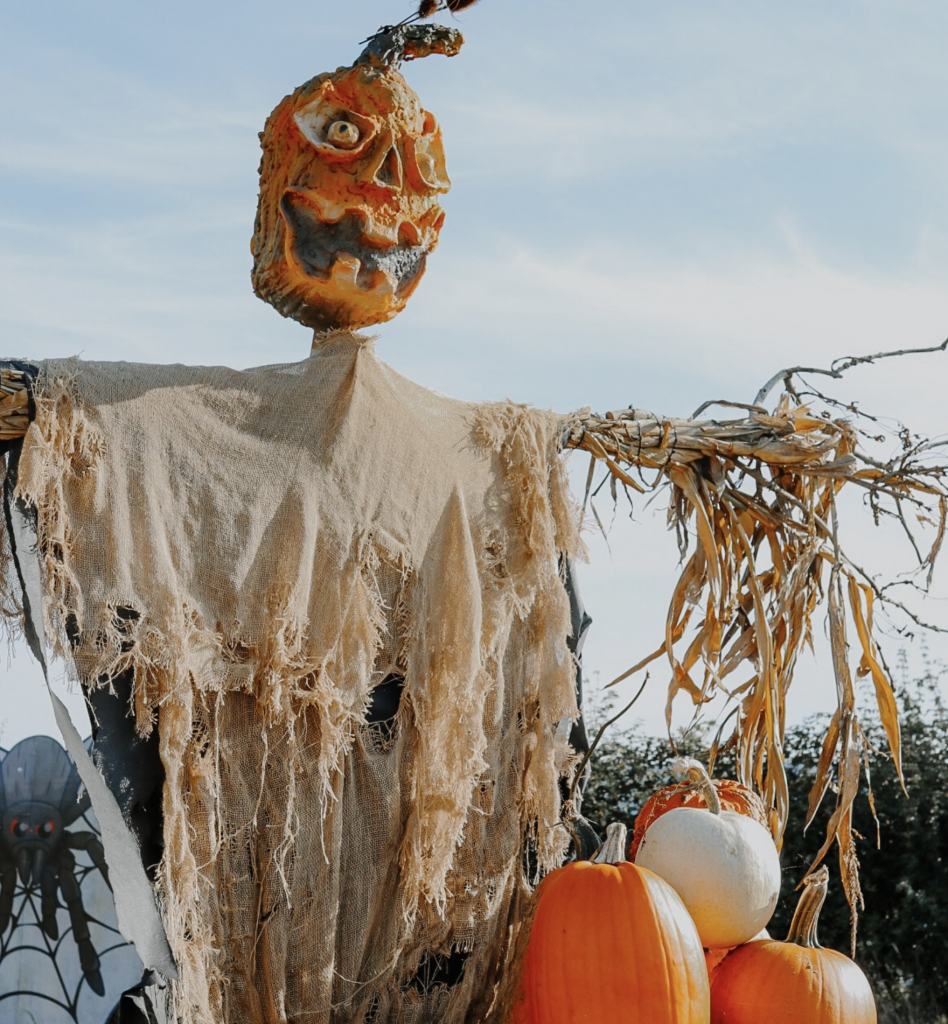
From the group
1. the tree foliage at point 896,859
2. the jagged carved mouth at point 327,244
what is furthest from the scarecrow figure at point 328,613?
the tree foliage at point 896,859

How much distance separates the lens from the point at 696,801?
2.66 metres

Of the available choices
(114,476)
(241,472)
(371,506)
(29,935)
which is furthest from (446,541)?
(29,935)

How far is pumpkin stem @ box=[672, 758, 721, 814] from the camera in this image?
2488 millimetres

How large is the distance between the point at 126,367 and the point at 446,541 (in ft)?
2.09

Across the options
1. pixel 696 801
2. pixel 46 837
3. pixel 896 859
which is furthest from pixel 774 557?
pixel 896 859

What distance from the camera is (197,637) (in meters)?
2.12

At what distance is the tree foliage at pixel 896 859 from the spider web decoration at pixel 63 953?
132 inches

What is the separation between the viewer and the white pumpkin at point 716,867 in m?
2.41

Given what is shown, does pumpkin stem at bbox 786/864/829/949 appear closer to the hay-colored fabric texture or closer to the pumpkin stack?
the pumpkin stack

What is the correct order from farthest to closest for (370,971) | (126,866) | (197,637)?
(370,971)
(197,637)
(126,866)

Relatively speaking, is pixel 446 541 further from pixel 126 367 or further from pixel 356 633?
pixel 126 367

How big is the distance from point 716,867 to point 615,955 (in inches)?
12.1

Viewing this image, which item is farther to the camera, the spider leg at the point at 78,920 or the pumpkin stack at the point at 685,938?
the pumpkin stack at the point at 685,938

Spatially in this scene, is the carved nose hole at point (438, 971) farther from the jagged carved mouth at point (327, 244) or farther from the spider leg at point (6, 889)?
the jagged carved mouth at point (327, 244)
